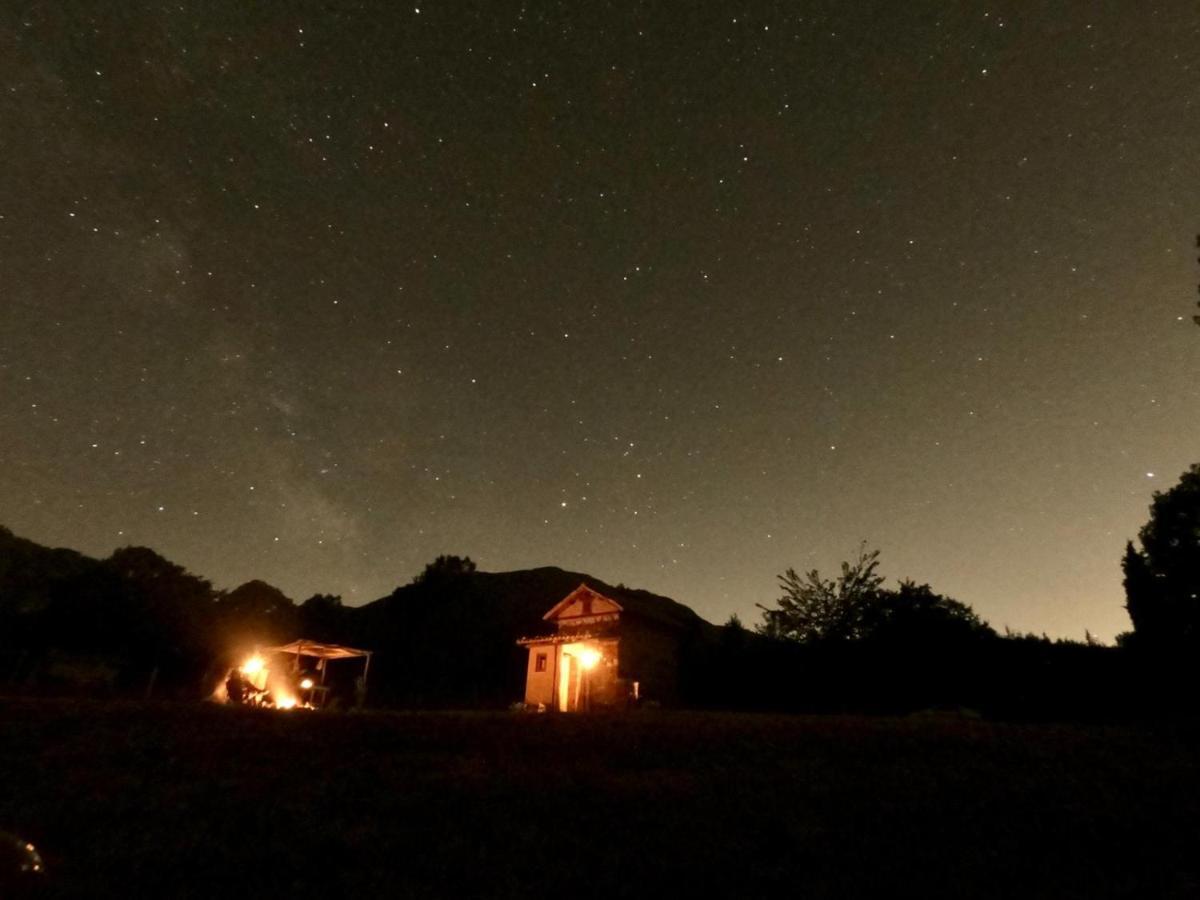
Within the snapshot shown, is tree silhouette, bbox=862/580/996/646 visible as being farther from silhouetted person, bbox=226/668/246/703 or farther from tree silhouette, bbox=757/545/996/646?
silhouetted person, bbox=226/668/246/703

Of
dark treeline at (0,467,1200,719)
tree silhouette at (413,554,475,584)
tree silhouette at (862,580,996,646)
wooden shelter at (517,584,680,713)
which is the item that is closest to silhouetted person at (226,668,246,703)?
dark treeline at (0,467,1200,719)

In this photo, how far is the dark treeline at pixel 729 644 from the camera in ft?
75.7

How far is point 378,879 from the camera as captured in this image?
696 centimetres

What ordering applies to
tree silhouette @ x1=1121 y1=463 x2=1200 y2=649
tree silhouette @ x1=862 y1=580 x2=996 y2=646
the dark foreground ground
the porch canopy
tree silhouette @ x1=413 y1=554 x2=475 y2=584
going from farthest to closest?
tree silhouette @ x1=413 y1=554 x2=475 y2=584 < tree silhouette @ x1=1121 y1=463 x2=1200 y2=649 < the porch canopy < tree silhouette @ x1=862 y1=580 x2=996 y2=646 < the dark foreground ground

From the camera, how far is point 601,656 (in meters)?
31.5

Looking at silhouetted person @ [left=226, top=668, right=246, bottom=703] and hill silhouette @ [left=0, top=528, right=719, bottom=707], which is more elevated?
hill silhouette @ [left=0, top=528, right=719, bottom=707]

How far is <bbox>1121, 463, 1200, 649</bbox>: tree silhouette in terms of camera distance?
35.2 metres

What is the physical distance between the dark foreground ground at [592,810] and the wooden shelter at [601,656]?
646 inches

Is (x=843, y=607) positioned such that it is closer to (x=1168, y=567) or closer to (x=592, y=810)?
(x=1168, y=567)

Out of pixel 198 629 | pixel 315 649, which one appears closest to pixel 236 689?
pixel 315 649

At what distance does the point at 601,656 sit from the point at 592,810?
2289cm

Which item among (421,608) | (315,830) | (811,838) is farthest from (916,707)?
(421,608)

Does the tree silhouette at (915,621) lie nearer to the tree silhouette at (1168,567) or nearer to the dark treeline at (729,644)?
the dark treeline at (729,644)

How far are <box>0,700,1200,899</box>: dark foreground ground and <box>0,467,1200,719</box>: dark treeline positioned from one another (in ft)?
28.1
